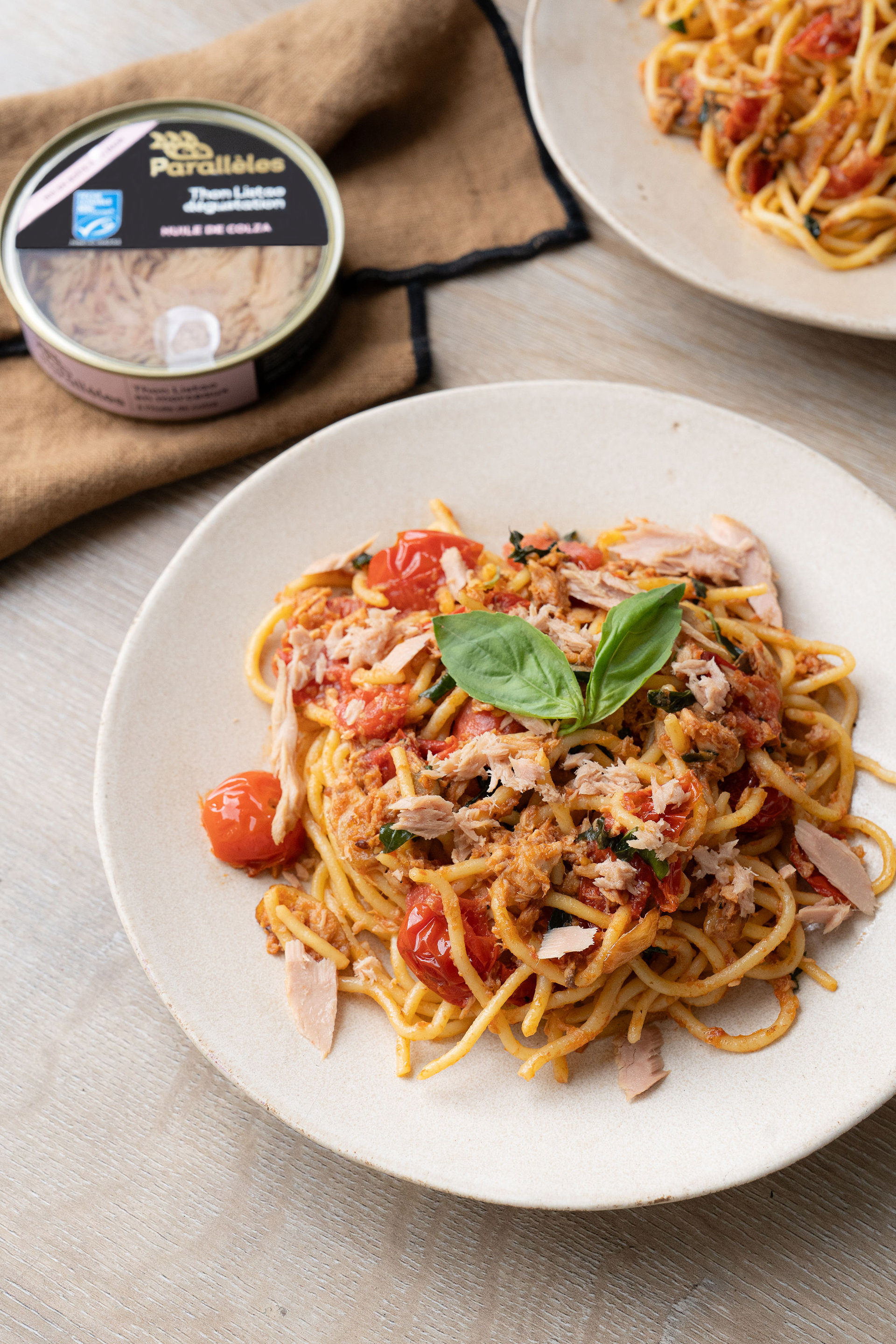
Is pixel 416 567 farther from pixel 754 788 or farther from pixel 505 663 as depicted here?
pixel 754 788

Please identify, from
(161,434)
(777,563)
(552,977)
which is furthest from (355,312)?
(552,977)

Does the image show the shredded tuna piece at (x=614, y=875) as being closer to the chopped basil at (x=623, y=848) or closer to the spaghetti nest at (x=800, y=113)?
the chopped basil at (x=623, y=848)

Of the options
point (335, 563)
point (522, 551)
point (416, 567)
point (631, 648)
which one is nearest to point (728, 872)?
point (631, 648)

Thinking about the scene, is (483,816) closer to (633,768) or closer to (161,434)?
(633,768)

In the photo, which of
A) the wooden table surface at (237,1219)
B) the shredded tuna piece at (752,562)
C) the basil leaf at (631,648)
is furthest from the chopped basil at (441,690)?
the wooden table surface at (237,1219)

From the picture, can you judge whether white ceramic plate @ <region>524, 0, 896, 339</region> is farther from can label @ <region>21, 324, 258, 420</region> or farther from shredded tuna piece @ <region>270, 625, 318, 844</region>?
shredded tuna piece @ <region>270, 625, 318, 844</region>

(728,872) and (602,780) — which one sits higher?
(602,780)
